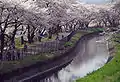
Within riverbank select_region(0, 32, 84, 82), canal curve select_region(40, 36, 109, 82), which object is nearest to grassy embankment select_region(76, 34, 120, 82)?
canal curve select_region(40, 36, 109, 82)

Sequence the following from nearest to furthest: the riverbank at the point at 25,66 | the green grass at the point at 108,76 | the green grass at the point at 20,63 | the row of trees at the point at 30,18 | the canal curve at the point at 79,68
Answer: the green grass at the point at 108,76
the riverbank at the point at 25,66
the green grass at the point at 20,63
the row of trees at the point at 30,18
the canal curve at the point at 79,68

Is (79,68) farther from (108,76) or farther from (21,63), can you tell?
(108,76)

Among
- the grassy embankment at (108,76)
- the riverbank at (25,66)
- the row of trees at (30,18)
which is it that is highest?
the row of trees at (30,18)

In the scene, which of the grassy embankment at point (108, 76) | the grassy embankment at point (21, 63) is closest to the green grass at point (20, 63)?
the grassy embankment at point (21, 63)

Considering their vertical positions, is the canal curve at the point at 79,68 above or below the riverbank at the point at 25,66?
below

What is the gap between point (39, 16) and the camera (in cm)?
2833

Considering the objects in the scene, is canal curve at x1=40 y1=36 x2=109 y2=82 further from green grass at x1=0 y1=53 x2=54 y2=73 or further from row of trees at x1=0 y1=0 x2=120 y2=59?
row of trees at x1=0 y1=0 x2=120 y2=59

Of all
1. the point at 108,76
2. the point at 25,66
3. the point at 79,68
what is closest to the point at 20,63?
the point at 25,66

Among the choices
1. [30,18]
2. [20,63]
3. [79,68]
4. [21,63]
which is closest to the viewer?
[20,63]

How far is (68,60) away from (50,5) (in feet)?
23.7

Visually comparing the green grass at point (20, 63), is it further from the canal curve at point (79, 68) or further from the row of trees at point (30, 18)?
the canal curve at point (79, 68)

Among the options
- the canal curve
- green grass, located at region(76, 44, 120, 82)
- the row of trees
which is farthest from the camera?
the canal curve

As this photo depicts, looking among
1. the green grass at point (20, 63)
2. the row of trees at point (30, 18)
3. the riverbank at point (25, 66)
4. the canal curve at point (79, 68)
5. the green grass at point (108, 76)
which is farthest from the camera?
the canal curve at point (79, 68)

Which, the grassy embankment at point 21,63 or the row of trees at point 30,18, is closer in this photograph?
the grassy embankment at point 21,63
